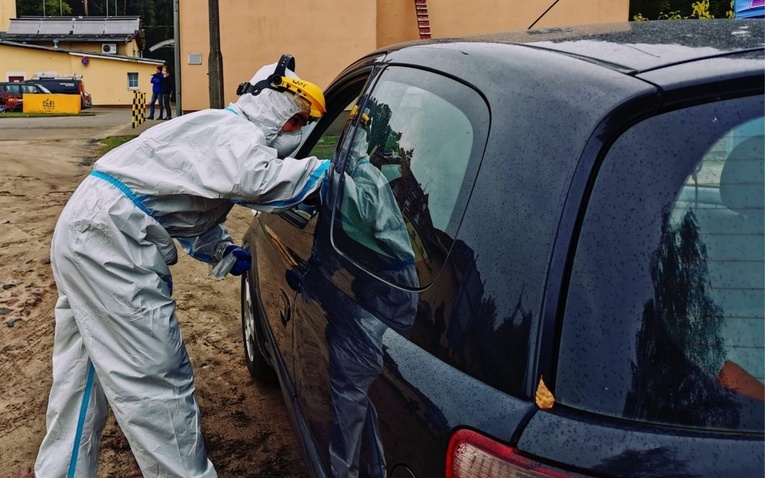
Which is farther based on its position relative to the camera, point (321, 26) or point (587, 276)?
point (321, 26)

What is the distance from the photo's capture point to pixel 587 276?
135 cm

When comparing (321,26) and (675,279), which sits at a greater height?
(321,26)

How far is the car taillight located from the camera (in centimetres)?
129

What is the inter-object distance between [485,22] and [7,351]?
17.5 metres

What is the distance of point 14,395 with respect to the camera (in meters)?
4.11

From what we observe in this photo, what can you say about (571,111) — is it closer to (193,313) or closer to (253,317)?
(253,317)

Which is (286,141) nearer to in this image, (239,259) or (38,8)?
(239,259)

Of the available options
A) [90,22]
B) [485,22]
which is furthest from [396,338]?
[90,22]

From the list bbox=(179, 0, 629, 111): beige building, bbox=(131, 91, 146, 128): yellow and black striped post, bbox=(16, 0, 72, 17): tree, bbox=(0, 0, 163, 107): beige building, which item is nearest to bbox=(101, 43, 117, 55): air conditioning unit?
bbox=(0, 0, 163, 107): beige building

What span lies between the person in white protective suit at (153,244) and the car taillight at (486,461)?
134 centimetres

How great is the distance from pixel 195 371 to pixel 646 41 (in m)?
3.46

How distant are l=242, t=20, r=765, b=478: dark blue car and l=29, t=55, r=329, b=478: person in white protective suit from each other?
3.26 feet

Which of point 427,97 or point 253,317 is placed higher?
point 427,97

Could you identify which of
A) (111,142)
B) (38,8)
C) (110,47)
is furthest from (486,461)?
(38,8)
